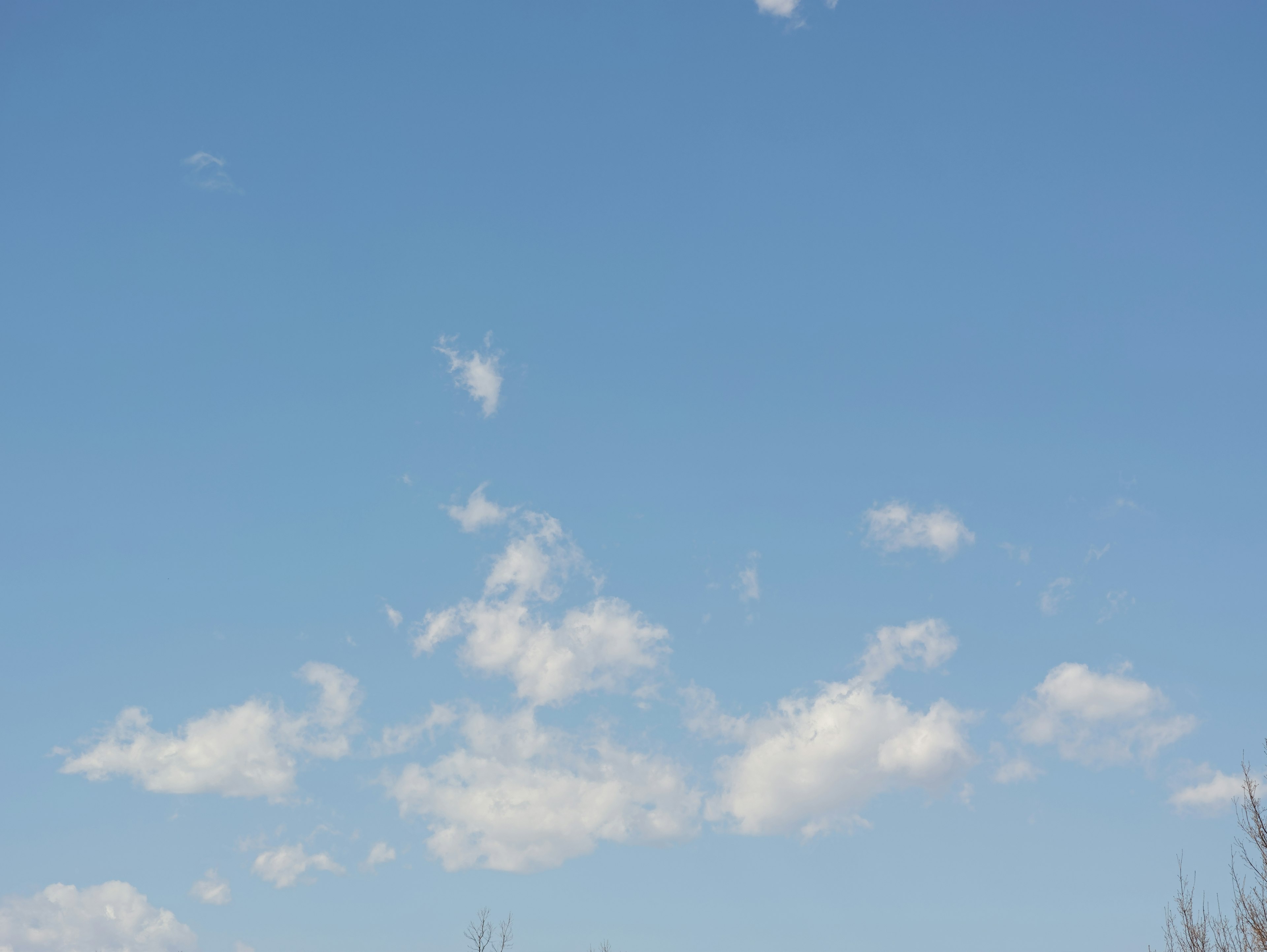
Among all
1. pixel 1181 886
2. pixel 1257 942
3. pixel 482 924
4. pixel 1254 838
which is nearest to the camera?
pixel 1254 838

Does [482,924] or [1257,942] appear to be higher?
[482,924]

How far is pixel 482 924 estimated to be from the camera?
211 ft

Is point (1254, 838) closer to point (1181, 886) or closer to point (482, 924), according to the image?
point (1181, 886)

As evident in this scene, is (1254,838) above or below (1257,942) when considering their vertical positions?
above

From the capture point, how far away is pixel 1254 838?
27.6 metres

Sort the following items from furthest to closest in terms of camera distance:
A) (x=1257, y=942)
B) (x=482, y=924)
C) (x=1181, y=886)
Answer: (x=482, y=924) < (x=1181, y=886) < (x=1257, y=942)

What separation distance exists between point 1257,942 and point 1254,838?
15.9 feet

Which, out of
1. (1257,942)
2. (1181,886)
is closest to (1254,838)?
(1257,942)

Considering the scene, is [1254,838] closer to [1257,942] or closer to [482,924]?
[1257,942]

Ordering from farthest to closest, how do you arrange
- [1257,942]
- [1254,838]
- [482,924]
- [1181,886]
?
[482,924]
[1181,886]
[1257,942]
[1254,838]

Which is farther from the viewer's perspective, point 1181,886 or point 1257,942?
point 1181,886

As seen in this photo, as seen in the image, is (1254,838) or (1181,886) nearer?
(1254,838)

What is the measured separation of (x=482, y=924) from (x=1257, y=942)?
1789 inches

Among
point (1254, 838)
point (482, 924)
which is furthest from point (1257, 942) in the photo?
point (482, 924)
